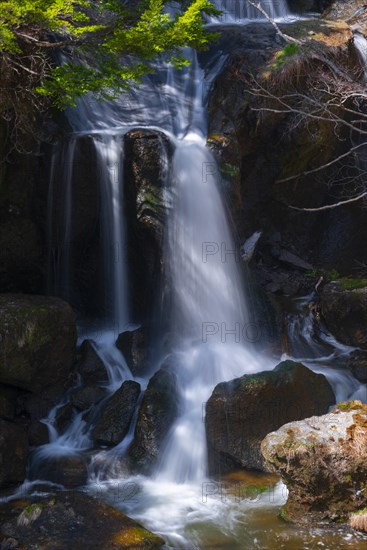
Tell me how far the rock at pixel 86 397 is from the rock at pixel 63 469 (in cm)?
88

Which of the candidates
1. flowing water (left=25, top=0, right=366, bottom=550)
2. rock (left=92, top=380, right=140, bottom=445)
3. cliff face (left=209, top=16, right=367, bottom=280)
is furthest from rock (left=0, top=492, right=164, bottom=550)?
cliff face (left=209, top=16, right=367, bottom=280)

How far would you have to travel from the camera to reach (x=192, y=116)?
10.2 m

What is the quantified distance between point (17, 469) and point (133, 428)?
140 cm

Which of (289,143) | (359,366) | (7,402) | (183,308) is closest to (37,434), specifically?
(7,402)

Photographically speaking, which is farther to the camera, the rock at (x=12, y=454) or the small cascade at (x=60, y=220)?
the small cascade at (x=60, y=220)

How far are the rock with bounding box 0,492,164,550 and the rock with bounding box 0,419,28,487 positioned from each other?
73 centimetres

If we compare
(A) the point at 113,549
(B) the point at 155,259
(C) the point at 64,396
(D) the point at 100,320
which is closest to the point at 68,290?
(D) the point at 100,320

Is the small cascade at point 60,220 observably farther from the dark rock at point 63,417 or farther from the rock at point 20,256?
the dark rock at point 63,417

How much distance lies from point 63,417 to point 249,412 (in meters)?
2.33

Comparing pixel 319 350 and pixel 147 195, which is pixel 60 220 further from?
pixel 319 350

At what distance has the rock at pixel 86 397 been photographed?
7.48m

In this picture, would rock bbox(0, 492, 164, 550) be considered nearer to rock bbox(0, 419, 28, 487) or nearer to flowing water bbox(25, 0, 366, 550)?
flowing water bbox(25, 0, 366, 550)

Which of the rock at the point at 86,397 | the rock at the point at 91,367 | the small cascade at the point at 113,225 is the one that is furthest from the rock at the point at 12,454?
the small cascade at the point at 113,225

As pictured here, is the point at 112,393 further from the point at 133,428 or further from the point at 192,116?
the point at 192,116
